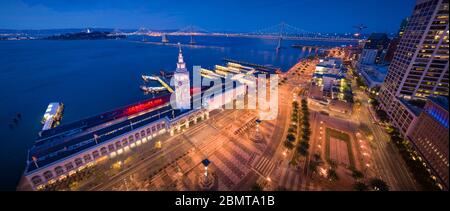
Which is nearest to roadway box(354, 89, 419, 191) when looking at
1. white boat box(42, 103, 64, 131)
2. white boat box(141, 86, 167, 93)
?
→ white boat box(141, 86, 167, 93)

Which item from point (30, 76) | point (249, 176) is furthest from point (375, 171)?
point (30, 76)

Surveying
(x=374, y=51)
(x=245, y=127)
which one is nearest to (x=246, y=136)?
(x=245, y=127)

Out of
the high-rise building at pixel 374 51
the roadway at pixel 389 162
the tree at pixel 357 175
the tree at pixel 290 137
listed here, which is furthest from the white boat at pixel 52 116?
the high-rise building at pixel 374 51

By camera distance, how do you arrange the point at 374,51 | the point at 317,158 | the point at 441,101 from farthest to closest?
the point at 374,51 → the point at 317,158 → the point at 441,101

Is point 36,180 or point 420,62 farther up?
point 420,62

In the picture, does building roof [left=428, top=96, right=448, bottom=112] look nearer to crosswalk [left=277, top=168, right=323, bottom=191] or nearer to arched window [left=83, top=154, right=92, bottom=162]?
crosswalk [left=277, top=168, right=323, bottom=191]

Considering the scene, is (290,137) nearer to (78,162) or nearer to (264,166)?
(264,166)

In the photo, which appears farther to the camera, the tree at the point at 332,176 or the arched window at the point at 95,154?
the arched window at the point at 95,154

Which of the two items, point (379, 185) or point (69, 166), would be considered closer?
point (379, 185)

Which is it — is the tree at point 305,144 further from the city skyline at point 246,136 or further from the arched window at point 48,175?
the arched window at point 48,175
